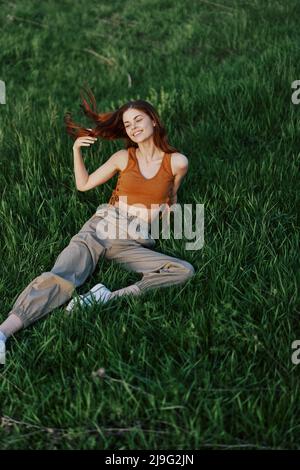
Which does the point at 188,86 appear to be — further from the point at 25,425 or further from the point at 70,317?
the point at 25,425

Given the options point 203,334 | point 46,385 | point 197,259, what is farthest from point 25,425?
point 197,259

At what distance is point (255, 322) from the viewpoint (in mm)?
2559

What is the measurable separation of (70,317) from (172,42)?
4.41 metres

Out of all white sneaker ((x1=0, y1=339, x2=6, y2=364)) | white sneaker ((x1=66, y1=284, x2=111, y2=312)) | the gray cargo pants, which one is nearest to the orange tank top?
the gray cargo pants

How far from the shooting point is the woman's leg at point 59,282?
274cm

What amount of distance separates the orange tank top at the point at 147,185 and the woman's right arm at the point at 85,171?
97mm

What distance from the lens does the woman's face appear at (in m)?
3.21

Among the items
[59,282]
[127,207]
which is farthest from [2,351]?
[127,207]

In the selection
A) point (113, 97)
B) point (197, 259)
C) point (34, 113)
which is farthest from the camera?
point (113, 97)

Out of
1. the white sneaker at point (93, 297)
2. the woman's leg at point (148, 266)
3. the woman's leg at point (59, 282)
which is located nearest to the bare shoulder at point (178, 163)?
the woman's leg at point (148, 266)

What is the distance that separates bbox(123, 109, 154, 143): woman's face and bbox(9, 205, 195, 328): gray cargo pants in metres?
0.44

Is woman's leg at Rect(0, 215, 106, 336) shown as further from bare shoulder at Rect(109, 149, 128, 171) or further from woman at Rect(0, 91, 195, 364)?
bare shoulder at Rect(109, 149, 128, 171)

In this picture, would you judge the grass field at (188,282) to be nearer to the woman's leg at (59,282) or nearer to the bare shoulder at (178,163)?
the woman's leg at (59,282)

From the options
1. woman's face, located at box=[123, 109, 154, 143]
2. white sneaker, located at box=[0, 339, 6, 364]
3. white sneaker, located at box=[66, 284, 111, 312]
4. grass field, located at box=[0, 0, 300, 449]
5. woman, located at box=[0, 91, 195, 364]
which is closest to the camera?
grass field, located at box=[0, 0, 300, 449]
